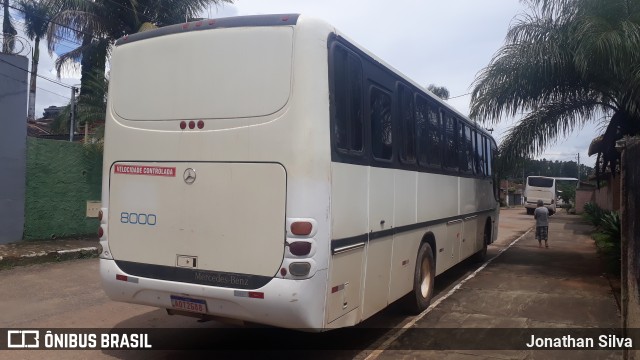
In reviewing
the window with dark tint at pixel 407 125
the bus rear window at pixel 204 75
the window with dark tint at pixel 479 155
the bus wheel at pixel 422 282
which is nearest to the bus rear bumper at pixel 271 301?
the bus rear window at pixel 204 75

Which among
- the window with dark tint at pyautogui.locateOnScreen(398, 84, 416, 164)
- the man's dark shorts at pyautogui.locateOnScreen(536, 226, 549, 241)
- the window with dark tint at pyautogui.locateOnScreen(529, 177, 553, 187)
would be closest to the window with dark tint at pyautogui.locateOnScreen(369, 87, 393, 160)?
the window with dark tint at pyautogui.locateOnScreen(398, 84, 416, 164)

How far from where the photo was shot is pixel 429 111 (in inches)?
299

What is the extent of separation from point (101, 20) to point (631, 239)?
46.0 feet

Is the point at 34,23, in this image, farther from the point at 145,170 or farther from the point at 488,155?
the point at 145,170

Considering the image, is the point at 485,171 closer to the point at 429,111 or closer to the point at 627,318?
the point at 429,111

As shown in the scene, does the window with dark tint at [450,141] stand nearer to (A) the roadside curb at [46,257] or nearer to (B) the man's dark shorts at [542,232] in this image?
(A) the roadside curb at [46,257]

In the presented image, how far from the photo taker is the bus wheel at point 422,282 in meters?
7.07

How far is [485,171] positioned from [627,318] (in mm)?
6679

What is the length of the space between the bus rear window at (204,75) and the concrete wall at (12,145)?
21.7 ft

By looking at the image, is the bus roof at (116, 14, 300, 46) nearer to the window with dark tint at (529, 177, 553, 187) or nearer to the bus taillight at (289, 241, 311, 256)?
the bus taillight at (289, 241, 311, 256)

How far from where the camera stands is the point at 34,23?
2531cm

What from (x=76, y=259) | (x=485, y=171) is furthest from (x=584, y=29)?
(x=76, y=259)

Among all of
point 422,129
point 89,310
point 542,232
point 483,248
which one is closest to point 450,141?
point 422,129

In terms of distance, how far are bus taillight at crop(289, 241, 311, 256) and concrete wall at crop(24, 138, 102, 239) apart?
8.78 metres
